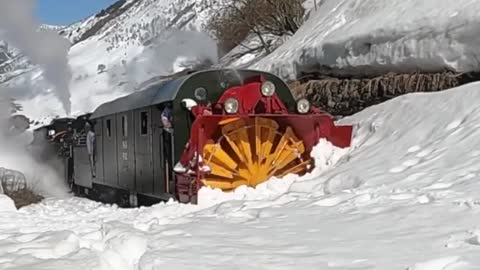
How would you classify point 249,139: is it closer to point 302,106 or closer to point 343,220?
point 302,106

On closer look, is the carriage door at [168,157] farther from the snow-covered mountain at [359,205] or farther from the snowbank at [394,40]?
the snowbank at [394,40]

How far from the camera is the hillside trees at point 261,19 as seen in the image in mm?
26359

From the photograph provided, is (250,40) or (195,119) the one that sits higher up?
(250,40)

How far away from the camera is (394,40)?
13336 millimetres

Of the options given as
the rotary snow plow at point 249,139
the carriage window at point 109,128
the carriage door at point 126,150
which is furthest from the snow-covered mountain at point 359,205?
the carriage window at point 109,128

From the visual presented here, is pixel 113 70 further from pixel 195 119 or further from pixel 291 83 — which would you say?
pixel 195 119

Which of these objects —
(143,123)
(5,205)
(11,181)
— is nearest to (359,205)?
(143,123)

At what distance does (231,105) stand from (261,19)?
15972 mm

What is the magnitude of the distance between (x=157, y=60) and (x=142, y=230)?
42.3 metres

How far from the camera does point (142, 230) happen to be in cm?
771

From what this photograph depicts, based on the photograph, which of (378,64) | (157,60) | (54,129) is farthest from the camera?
(157,60)

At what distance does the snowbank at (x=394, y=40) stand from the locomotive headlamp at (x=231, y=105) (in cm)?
308

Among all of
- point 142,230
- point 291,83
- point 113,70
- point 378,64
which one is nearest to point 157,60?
point 113,70

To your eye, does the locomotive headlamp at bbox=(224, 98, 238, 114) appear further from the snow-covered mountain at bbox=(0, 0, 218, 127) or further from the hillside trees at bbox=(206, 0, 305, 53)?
the snow-covered mountain at bbox=(0, 0, 218, 127)
